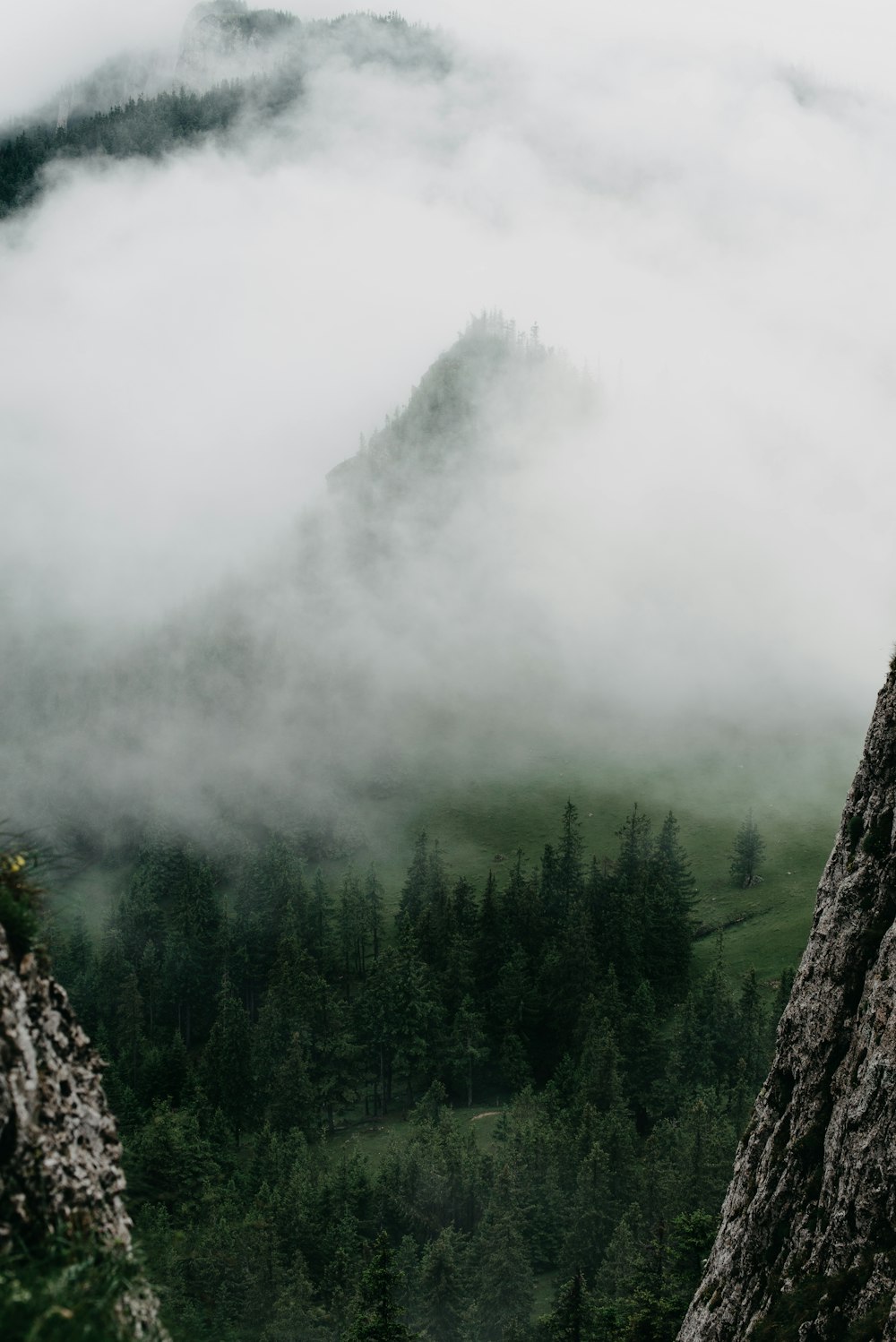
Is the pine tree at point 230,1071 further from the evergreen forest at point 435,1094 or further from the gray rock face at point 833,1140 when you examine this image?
the gray rock face at point 833,1140

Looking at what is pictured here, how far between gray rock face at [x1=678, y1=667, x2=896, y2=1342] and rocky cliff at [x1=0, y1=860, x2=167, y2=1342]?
18548 mm

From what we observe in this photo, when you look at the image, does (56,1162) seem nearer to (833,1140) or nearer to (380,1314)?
(833,1140)

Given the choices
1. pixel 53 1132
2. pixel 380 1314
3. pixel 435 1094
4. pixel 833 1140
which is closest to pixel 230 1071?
pixel 435 1094

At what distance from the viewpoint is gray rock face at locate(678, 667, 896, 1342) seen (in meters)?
24.1

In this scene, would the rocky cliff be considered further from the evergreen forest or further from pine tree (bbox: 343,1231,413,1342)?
pine tree (bbox: 343,1231,413,1342)

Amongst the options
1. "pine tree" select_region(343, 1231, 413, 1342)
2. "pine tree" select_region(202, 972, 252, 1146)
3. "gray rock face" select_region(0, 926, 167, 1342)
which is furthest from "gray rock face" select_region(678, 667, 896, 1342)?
"pine tree" select_region(202, 972, 252, 1146)

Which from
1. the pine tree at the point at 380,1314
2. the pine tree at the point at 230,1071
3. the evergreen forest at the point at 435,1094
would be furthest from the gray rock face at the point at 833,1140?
the pine tree at the point at 230,1071

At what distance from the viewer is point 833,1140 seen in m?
26.4

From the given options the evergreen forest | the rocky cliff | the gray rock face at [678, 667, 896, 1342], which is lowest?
the evergreen forest

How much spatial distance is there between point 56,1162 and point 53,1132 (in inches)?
11.4

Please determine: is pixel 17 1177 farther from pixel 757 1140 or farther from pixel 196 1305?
pixel 196 1305

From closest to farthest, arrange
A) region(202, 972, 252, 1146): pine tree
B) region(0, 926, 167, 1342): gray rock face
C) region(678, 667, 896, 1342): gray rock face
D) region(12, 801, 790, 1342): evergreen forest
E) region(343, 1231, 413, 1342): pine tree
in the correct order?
region(0, 926, 167, 1342): gray rock face
region(678, 667, 896, 1342): gray rock face
region(343, 1231, 413, 1342): pine tree
region(12, 801, 790, 1342): evergreen forest
region(202, 972, 252, 1146): pine tree

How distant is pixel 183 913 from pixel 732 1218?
6733 inches

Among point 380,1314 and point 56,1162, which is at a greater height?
point 56,1162
